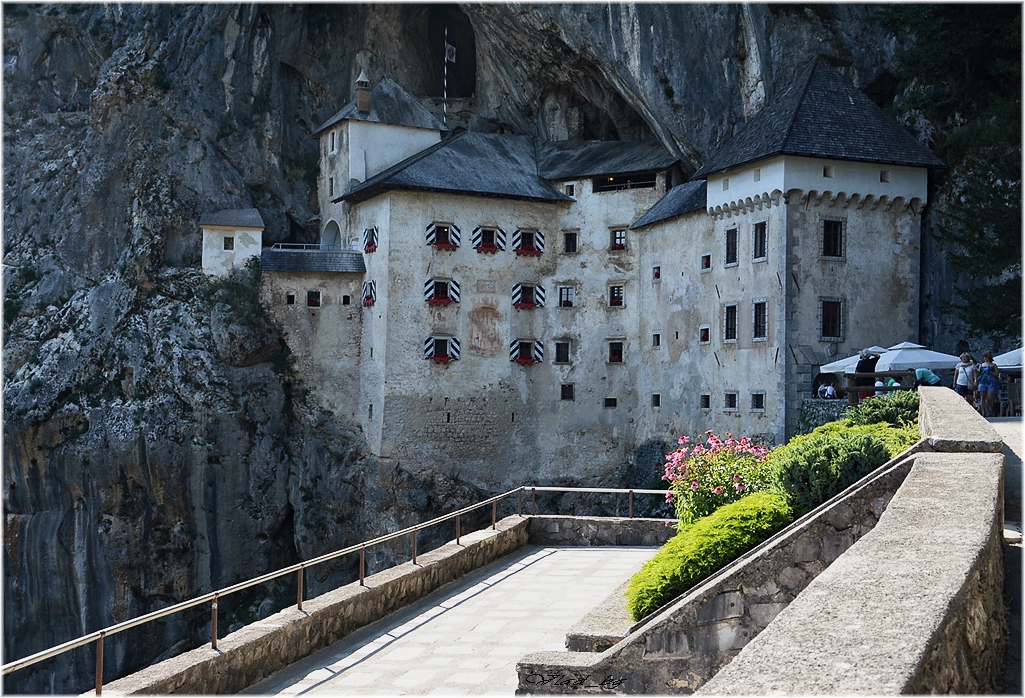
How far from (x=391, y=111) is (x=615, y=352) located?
1331cm

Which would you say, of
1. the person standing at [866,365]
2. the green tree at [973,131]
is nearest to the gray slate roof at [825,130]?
the green tree at [973,131]

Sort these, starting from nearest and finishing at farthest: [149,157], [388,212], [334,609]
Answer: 1. [334,609]
2. [388,212]
3. [149,157]

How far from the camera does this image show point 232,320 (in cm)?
4400

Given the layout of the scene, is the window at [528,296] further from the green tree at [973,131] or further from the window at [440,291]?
the green tree at [973,131]

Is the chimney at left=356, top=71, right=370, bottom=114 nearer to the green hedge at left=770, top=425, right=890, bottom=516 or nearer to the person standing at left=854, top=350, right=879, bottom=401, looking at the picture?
the person standing at left=854, top=350, right=879, bottom=401

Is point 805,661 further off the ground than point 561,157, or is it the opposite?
point 561,157

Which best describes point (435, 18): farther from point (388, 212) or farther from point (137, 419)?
point (137, 419)

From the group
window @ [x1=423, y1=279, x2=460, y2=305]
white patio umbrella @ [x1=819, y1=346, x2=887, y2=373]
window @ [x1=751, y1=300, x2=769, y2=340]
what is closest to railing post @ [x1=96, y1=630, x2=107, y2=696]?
white patio umbrella @ [x1=819, y1=346, x2=887, y2=373]

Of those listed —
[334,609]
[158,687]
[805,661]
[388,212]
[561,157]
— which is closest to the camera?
[805,661]

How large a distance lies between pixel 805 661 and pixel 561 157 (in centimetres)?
4072

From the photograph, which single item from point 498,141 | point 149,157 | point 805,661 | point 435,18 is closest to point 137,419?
point 149,157

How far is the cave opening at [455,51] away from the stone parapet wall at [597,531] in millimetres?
35906

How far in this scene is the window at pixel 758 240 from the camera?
3312cm

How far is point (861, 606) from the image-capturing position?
4.66 m
